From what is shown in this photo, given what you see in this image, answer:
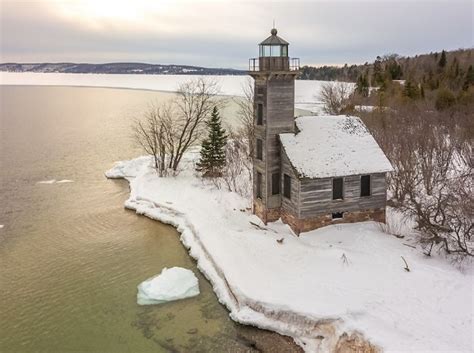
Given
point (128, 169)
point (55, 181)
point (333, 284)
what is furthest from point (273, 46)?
point (55, 181)

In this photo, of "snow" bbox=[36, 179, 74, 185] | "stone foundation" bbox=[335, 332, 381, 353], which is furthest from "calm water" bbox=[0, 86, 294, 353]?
"stone foundation" bbox=[335, 332, 381, 353]

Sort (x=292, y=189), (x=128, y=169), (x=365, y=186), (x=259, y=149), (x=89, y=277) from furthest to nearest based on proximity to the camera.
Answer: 1. (x=128, y=169)
2. (x=259, y=149)
3. (x=365, y=186)
4. (x=292, y=189)
5. (x=89, y=277)

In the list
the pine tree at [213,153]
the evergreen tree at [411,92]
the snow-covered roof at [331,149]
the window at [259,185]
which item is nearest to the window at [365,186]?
the snow-covered roof at [331,149]

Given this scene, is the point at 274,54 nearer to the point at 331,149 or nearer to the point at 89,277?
the point at 331,149

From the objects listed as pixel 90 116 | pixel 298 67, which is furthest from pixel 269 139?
pixel 90 116

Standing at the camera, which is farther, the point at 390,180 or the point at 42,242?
the point at 390,180

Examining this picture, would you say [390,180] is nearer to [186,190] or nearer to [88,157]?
[186,190]

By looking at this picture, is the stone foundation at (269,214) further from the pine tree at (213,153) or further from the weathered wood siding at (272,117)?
the pine tree at (213,153)
